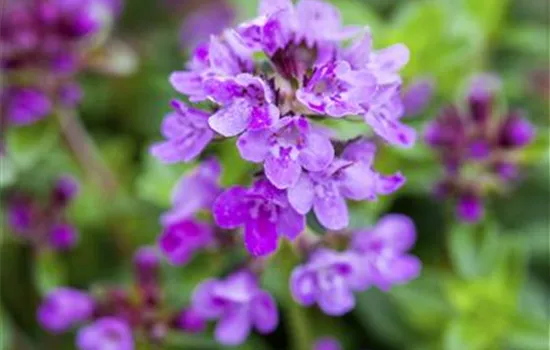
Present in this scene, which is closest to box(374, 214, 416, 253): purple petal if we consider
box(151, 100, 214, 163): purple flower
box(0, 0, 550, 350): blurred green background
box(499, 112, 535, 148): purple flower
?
box(0, 0, 550, 350): blurred green background

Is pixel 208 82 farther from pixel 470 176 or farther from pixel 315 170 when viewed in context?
pixel 470 176

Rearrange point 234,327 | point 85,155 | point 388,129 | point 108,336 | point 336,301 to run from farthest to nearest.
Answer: point 85,155
point 108,336
point 234,327
point 336,301
point 388,129

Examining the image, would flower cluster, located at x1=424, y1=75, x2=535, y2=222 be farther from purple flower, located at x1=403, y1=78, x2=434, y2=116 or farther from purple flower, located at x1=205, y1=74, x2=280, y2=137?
purple flower, located at x1=205, y1=74, x2=280, y2=137

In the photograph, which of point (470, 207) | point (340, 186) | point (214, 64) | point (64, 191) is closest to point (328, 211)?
point (340, 186)

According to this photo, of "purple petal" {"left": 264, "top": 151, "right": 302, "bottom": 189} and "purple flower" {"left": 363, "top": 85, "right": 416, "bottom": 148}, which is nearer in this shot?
"purple petal" {"left": 264, "top": 151, "right": 302, "bottom": 189}

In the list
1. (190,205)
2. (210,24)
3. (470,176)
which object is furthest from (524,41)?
(190,205)

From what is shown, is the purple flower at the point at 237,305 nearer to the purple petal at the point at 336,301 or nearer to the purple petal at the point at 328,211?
the purple petal at the point at 336,301

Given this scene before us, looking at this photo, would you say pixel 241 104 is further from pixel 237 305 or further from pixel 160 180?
pixel 160 180
